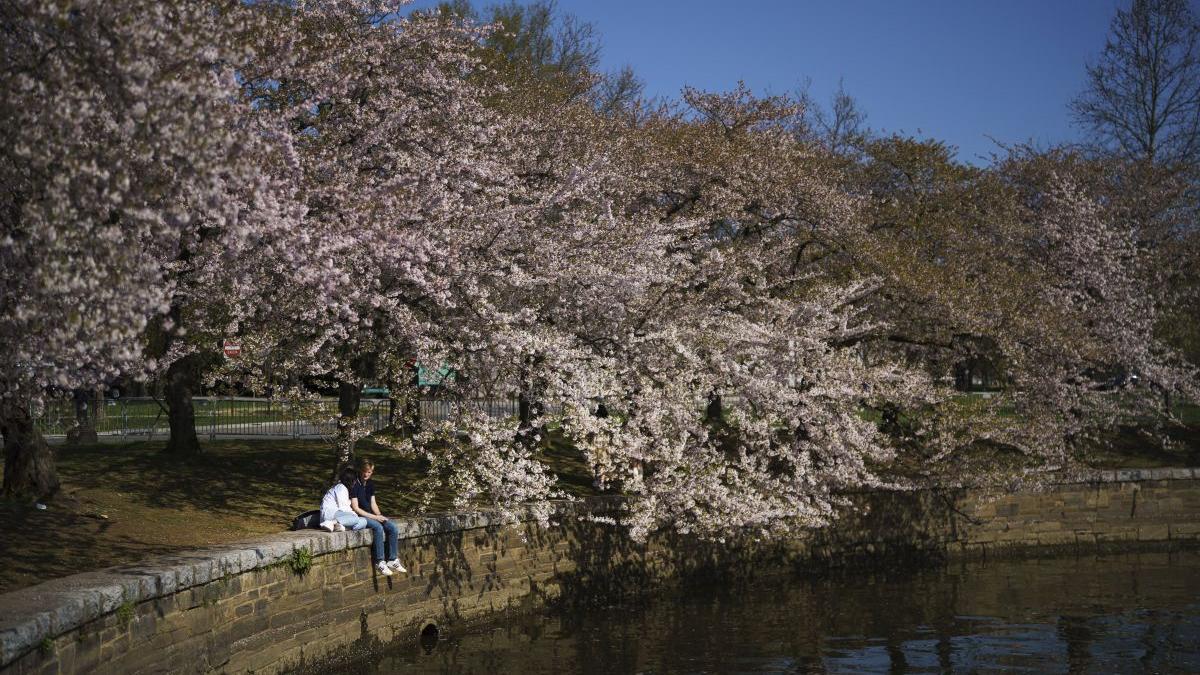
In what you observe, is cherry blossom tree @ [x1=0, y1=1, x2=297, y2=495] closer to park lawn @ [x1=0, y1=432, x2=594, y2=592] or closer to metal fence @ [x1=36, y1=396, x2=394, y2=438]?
park lawn @ [x1=0, y1=432, x2=594, y2=592]

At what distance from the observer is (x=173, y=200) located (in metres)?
9.48

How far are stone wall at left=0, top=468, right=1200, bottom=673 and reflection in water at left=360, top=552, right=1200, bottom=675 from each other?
1.78ft

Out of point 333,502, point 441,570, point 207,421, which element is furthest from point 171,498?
point 207,421

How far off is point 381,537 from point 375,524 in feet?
0.60

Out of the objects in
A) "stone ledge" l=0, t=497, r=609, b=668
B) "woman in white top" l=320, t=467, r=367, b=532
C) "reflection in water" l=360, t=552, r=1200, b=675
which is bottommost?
"reflection in water" l=360, t=552, r=1200, b=675

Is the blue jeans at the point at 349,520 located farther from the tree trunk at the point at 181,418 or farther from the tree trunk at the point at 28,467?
the tree trunk at the point at 181,418

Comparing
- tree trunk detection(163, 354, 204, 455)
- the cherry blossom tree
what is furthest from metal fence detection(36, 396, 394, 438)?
the cherry blossom tree

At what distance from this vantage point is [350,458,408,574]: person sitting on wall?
15.0 meters

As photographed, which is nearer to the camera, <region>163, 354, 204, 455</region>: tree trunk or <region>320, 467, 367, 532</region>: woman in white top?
<region>320, 467, 367, 532</region>: woman in white top

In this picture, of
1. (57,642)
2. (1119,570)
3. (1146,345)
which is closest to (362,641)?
(57,642)

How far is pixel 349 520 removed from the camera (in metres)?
14.8

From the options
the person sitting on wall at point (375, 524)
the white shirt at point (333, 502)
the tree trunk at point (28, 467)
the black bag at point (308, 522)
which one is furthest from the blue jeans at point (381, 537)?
the tree trunk at point (28, 467)

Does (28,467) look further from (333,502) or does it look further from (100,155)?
(100,155)

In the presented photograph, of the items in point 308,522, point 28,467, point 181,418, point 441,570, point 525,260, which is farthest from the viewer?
point 181,418
